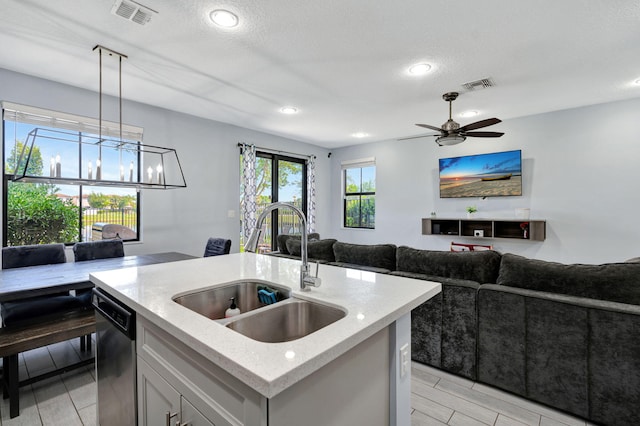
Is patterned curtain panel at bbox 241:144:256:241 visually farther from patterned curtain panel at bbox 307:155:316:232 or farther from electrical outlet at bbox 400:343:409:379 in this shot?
electrical outlet at bbox 400:343:409:379

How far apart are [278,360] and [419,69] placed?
308cm

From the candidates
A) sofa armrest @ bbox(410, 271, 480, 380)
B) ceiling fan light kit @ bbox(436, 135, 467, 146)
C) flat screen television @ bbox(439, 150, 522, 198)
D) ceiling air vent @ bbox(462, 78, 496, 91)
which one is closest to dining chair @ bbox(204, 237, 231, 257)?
sofa armrest @ bbox(410, 271, 480, 380)

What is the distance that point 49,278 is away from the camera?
2303 millimetres

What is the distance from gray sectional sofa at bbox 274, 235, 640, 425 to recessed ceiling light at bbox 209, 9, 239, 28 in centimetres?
229

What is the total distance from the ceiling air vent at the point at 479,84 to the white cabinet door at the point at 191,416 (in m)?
3.74

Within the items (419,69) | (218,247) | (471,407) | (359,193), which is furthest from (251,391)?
(359,193)

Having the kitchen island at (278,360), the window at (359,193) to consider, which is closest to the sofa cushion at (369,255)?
the kitchen island at (278,360)

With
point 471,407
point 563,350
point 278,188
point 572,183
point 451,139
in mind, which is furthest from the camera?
point 278,188

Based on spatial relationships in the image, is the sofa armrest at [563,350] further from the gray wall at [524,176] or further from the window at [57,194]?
the window at [57,194]

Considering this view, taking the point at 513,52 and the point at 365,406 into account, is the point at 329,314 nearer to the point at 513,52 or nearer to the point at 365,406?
the point at 365,406

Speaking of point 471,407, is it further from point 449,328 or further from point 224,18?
point 224,18

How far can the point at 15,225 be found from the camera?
3.20 metres

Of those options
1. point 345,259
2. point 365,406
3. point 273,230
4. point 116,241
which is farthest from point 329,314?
point 273,230

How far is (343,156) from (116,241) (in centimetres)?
476
